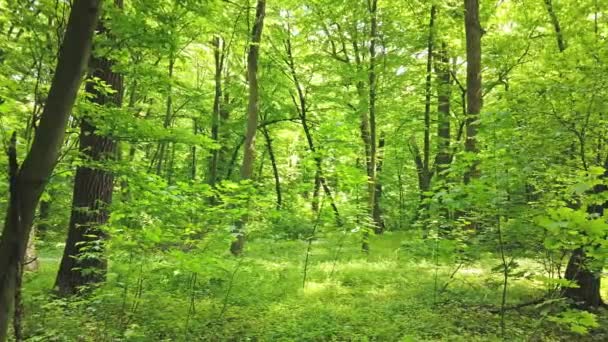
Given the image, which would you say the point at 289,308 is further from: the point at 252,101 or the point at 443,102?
the point at 443,102

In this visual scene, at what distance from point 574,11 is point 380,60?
4671mm

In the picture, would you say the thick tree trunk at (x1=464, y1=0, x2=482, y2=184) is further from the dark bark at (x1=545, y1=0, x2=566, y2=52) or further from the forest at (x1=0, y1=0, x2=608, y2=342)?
→ the dark bark at (x1=545, y1=0, x2=566, y2=52)

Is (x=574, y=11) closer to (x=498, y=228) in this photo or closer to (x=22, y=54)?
(x=498, y=228)

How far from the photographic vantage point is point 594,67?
5023 mm

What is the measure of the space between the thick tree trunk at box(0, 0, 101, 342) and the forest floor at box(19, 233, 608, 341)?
3145 millimetres

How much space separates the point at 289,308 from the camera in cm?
626

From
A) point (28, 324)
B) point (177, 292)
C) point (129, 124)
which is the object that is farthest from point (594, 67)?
point (28, 324)

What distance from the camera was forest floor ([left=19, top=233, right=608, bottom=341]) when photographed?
16.9ft

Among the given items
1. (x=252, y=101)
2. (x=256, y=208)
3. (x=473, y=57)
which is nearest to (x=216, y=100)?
(x=252, y=101)

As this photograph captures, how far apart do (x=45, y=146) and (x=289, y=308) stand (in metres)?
5.13

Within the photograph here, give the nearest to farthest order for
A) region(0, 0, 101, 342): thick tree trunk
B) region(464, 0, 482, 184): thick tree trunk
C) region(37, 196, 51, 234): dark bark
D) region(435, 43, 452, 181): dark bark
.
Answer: region(0, 0, 101, 342): thick tree trunk, region(37, 196, 51, 234): dark bark, region(464, 0, 482, 184): thick tree trunk, region(435, 43, 452, 181): dark bark

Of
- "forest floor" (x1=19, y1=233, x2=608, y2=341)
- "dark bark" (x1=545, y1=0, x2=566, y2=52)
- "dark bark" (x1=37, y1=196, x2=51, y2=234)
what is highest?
"dark bark" (x1=545, y1=0, x2=566, y2=52)

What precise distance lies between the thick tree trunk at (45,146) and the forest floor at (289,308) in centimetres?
315

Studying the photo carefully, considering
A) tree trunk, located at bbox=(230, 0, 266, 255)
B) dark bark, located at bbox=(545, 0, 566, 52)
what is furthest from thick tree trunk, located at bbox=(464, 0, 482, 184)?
tree trunk, located at bbox=(230, 0, 266, 255)
